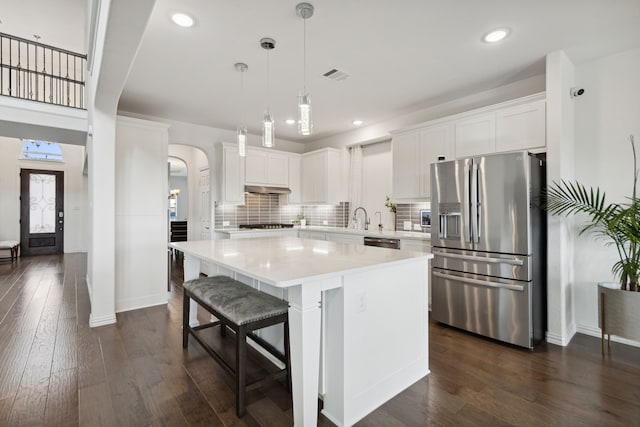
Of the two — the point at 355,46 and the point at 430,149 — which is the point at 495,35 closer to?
the point at 355,46

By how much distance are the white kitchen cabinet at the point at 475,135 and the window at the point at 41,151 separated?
971 centimetres

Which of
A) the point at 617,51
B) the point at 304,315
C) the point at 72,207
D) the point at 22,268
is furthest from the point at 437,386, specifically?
the point at 72,207

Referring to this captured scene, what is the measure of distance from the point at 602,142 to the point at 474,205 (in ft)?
4.42

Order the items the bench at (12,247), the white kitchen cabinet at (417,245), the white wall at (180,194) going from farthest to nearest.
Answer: the white wall at (180,194), the bench at (12,247), the white kitchen cabinet at (417,245)

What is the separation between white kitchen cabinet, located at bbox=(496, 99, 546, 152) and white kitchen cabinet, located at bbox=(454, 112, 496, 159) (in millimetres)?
61

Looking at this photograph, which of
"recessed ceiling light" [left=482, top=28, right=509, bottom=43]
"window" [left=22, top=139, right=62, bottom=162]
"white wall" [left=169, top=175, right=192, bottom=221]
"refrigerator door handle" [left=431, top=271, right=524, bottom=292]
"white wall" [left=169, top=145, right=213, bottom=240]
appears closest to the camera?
"recessed ceiling light" [left=482, top=28, right=509, bottom=43]

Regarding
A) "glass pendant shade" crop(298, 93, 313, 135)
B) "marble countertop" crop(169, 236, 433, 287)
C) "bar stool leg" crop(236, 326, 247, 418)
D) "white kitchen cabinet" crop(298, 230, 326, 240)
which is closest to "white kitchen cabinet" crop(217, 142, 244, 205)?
"white kitchen cabinet" crop(298, 230, 326, 240)

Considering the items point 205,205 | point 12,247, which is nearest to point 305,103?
point 205,205

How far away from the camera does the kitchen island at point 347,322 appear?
5.13 ft

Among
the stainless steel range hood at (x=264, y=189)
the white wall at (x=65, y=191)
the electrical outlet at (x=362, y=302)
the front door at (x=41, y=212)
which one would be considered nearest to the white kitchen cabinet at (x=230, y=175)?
the stainless steel range hood at (x=264, y=189)

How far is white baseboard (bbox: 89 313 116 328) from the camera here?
3.20 meters

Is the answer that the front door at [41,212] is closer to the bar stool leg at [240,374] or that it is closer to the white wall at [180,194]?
the white wall at [180,194]

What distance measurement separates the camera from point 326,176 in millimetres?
5441

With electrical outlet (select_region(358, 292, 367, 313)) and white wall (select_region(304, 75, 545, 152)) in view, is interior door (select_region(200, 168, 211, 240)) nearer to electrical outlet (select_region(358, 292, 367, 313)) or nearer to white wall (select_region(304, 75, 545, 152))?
white wall (select_region(304, 75, 545, 152))
